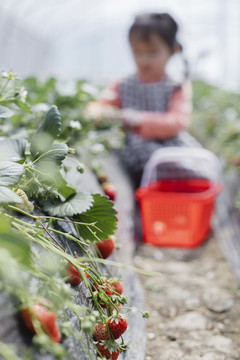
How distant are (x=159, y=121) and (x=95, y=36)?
10.3 metres

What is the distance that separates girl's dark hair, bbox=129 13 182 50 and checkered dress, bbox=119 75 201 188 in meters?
0.27

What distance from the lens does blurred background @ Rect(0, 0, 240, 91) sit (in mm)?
8227

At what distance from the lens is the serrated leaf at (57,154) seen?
0.85 metres

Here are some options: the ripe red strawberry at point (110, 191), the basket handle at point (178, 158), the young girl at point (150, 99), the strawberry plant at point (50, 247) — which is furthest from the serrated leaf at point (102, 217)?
the young girl at point (150, 99)

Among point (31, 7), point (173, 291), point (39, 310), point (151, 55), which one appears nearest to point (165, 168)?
point (151, 55)

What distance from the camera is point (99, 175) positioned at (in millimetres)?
1724

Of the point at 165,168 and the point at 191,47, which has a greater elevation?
the point at 165,168

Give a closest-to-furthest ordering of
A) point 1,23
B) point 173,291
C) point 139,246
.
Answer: point 173,291
point 139,246
point 1,23

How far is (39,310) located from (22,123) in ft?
4.20

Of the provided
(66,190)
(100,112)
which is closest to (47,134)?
(66,190)

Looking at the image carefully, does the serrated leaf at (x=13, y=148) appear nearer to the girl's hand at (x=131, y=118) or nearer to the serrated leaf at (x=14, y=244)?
the serrated leaf at (x=14, y=244)

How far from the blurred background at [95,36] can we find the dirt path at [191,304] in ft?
21.3

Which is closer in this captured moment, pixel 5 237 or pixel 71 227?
pixel 5 237

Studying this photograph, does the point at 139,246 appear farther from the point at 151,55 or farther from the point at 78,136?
the point at 151,55
